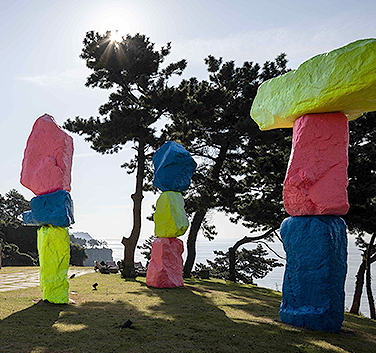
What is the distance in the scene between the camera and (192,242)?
16359 millimetres

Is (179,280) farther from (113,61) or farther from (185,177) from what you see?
(113,61)

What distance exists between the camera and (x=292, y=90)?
562 cm

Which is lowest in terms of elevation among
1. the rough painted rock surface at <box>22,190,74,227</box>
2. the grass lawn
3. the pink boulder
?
the grass lawn

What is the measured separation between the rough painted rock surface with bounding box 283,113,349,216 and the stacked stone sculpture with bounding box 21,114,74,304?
182 inches

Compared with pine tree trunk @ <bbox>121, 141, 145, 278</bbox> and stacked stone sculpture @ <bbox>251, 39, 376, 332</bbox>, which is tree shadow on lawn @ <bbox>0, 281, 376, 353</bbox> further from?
pine tree trunk @ <bbox>121, 141, 145, 278</bbox>

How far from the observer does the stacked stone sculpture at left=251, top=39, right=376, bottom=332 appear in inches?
204

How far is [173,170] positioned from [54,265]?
4770 mm

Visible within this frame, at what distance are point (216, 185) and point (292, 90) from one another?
31.0 feet

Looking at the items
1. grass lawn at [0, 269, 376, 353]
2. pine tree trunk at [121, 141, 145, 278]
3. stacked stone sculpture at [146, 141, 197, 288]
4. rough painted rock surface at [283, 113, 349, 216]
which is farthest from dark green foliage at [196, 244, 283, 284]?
rough painted rock surface at [283, 113, 349, 216]

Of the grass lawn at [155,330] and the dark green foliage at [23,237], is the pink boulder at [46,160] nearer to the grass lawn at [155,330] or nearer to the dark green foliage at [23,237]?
the grass lawn at [155,330]

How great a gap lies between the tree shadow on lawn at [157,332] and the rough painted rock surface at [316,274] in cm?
24

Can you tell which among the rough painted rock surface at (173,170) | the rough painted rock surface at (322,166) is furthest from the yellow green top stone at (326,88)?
the rough painted rock surface at (173,170)

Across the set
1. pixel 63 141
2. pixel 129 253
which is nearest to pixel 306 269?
pixel 63 141

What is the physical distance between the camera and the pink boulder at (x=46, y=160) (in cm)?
698
